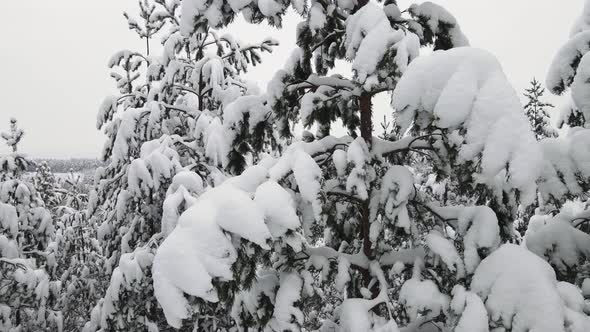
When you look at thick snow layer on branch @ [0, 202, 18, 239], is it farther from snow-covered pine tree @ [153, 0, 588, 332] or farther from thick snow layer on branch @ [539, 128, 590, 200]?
thick snow layer on branch @ [539, 128, 590, 200]

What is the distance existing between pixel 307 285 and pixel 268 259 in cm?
39

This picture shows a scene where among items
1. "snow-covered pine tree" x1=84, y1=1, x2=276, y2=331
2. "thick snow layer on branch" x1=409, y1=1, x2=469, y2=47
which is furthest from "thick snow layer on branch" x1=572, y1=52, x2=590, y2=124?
"snow-covered pine tree" x1=84, y1=1, x2=276, y2=331

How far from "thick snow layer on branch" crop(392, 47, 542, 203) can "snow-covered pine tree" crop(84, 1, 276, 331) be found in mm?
3323

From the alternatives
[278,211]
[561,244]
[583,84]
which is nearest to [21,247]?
[278,211]

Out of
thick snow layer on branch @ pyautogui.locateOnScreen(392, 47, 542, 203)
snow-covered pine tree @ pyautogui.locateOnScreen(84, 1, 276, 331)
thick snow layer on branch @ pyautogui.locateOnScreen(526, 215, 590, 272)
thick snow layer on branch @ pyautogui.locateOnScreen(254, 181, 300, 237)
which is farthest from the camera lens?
snow-covered pine tree @ pyautogui.locateOnScreen(84, 1, 276, 331)

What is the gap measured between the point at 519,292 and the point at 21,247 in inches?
455

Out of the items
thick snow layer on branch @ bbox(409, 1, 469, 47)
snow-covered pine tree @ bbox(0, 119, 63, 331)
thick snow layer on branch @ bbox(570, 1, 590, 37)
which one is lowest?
snow-covered pine tree @ bbox(0, 119, 63, 331)

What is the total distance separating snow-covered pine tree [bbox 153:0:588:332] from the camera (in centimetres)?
211

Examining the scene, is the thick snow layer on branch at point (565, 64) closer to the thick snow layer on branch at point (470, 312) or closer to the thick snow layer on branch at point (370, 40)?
the thick snow layer on branch at point (370, 40)

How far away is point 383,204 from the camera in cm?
306

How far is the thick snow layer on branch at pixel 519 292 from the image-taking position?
2150 mm

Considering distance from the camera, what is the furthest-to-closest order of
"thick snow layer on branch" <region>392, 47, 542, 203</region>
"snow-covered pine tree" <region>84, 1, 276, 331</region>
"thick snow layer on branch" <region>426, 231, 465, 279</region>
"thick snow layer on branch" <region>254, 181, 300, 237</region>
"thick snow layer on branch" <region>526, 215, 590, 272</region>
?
"snow-covered pine tree" <region>84, 1, 276, 331</region> → "thick snow layer on branch" <region>526, 215, 590, 272</region> → "thick snow layer on branch" <region>426, 231, 465, 279</region> → "thick snow layer on branch" <region>254, 181, 300, 237</region> → "thick snow layer on branch" <region>392, 47, 542, 203</region>

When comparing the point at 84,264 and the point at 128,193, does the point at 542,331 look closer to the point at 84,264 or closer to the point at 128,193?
the point at 128,193

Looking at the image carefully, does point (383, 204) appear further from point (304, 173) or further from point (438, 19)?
point (438, 19)
